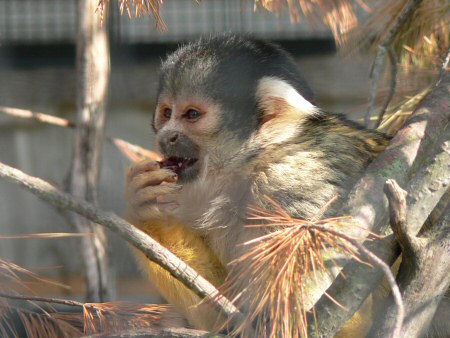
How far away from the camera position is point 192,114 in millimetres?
2324

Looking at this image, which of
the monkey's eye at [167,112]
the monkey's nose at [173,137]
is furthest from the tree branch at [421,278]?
the monkey's eye at [167,112]

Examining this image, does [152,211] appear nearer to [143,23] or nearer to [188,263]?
[188,263]

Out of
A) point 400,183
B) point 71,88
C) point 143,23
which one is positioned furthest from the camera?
point 71,88

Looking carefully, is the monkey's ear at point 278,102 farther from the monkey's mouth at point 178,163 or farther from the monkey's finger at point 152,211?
the monkey's finger at point 152,211

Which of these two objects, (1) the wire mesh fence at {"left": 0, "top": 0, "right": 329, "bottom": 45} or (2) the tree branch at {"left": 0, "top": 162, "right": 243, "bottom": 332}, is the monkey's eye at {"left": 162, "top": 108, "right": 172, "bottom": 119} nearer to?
(2) the tree branch at {"left": 0, "top": 162, "right": 243, "bottom": 332}

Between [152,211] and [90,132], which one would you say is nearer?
[152,211]

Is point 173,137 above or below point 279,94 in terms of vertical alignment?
below

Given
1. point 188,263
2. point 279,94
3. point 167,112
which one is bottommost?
point 188,263

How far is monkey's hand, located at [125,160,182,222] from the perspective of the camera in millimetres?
2139

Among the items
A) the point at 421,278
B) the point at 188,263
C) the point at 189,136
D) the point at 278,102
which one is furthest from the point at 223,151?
the point at 421,278

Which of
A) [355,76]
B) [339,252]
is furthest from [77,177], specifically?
[355,76]

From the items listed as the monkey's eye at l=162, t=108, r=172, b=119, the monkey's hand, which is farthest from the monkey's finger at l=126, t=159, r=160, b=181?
the monkey's eye at l=162, t=108, r=172, b=119

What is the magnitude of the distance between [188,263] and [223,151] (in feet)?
1.26

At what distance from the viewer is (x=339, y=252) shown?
5.47 feet
